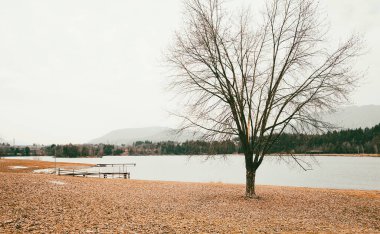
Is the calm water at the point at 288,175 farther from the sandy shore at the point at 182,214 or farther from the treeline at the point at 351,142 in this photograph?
the treeline at the point at 351,142

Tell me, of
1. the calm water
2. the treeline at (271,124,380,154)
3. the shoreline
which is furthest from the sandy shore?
the treeline at (271,124,380,154)

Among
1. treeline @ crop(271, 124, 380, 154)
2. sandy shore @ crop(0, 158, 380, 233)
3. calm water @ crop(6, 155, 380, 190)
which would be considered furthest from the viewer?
treeline @ crop(271, 124, 380, 154)

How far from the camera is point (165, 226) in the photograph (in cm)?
1194

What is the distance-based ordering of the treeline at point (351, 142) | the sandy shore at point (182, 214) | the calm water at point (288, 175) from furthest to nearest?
the treeline at point (351, 142)
the calm water at point (288, 175)
the sandy shore at point (182, 214)

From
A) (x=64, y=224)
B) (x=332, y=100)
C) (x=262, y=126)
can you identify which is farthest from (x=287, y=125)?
(x=64, y=224)

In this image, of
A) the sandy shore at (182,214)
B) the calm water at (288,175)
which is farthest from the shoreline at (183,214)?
the calm water at (288,175)

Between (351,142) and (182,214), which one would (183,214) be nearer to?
(182,214)

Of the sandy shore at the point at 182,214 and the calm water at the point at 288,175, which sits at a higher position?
the sandy shore at the point at 182,214

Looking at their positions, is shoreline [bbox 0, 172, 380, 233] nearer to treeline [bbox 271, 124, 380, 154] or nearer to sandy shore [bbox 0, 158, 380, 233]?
sandy shore [bbox 0, 158, 380, 233]

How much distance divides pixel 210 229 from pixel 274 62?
1269cm

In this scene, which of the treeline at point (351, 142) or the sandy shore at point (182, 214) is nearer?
the sandy shore at point (182, 214)

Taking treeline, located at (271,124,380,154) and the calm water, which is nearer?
the calm water

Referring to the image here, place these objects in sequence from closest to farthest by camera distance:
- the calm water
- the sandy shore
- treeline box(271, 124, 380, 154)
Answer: the sandy shore
the calm water
treeline box(271, 124, 380, 154)

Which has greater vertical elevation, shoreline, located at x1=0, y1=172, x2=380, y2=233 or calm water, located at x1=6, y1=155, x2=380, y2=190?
shoreline, located at x1=0, y1=172, x2=380, y2=233
